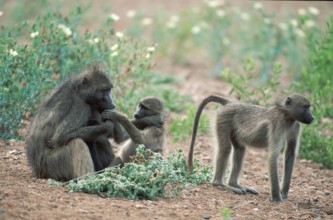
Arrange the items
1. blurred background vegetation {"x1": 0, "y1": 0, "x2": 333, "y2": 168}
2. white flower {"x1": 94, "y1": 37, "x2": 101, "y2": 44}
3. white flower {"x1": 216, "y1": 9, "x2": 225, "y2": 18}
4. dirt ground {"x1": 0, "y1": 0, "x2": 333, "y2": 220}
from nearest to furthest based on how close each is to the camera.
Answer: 1. dirt ground {"x1": 0, "y1": 0, "x2": 333, "y2": 220}
2. blurred background vegetation {"x1": 0, "y1": 0, "x2": 333, "y2": 168}
3. white flower {"x1": 94, "y1": 37, "x2": 101, "y2": 44}
4. white flower {"x1": 216, "y1": 9, "x2": 225, "y2": 18}

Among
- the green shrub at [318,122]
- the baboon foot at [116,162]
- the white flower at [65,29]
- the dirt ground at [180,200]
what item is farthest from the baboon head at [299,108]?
the white flower at [65,29]

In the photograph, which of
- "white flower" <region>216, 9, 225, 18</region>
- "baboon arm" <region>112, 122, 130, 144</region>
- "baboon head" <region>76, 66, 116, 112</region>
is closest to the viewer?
"baboon head" <region>76, 66, 116, 112</region>

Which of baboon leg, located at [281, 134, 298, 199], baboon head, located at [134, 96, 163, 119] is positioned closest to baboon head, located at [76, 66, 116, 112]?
baboon head, located at [134, 96, 163, 119]

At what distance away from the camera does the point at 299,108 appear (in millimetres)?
8039

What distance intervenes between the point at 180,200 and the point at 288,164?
169 cm

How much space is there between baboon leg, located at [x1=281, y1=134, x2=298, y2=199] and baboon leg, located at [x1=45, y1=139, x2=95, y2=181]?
2.33m

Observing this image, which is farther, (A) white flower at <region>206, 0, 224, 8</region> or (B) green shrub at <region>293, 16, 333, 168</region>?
(A) white flower at <region>206, 0, 224, 8</region>

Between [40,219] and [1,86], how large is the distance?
321 cm

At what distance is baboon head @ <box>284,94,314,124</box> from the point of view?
802 cm

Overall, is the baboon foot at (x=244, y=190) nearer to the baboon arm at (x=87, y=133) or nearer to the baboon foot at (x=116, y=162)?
the baboon foot at (x=116, y=162)

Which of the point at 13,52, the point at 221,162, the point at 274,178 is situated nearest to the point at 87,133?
the point at 13,52

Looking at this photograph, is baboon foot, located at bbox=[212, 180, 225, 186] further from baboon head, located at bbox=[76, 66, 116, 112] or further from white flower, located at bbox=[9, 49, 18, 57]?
white flower, located at bbox=[9, 49, 18, 57]

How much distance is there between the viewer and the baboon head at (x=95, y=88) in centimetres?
743

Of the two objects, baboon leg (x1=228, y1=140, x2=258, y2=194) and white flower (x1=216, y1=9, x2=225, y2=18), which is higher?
white flower (x1=216, y1=9, x2=225, y2=18)
